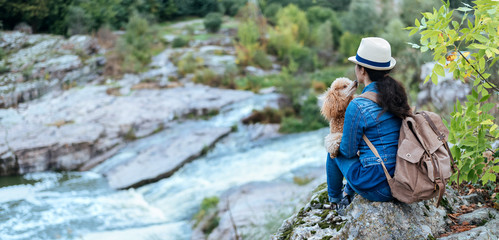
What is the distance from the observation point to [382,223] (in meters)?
2.42

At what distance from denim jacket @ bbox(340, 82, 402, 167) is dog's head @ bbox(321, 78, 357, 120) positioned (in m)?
0.24

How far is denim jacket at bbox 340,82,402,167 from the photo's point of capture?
2.33 meters

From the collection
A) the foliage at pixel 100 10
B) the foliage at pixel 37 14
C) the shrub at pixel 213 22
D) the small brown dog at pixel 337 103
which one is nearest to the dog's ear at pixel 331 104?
the small brown dog at pixel 337 103

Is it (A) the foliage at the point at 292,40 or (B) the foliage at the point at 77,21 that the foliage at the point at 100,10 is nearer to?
(B) the foliage at the point at 77,21

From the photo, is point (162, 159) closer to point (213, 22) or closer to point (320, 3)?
point (213, 22)

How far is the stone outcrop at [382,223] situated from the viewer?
7.91ft

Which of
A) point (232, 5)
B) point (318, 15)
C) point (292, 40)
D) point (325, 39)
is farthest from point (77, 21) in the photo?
point (318, 15)

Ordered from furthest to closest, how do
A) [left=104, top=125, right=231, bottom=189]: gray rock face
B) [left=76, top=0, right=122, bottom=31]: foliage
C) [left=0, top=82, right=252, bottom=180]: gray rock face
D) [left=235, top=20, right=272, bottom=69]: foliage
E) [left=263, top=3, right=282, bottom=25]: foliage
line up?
1. [left=263, top=3, right=282, bottom=25]: foliage
2. [left=235, top=20, right=272, bottom=69]: foliage
3. [left=76, top=0, right=122, bottom=31]: foliage
4. [left=0, top=82, right=252, bottom=180]: gray rock face
5. [left=104, top=125, right=231, bottom=189]: gray rock face

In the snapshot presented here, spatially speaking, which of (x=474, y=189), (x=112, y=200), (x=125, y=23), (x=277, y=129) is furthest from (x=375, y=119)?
(x=125, y=23)

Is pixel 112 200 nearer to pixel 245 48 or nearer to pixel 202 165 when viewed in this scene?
pixel 202 165

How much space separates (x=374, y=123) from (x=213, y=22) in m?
18.2

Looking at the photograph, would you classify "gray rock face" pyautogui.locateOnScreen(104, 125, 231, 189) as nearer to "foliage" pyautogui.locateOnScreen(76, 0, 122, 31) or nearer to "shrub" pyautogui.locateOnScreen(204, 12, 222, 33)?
"foliage" pyautogui.locateOnScreen(76, 0, 122, 31)

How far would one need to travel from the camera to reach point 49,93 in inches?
447

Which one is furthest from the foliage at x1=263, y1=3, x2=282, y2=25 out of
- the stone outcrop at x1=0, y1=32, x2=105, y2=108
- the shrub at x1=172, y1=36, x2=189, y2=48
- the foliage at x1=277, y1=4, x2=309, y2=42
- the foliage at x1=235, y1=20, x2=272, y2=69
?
the stone outcrop at x1=0, y1=32, x2=105, y2=108
